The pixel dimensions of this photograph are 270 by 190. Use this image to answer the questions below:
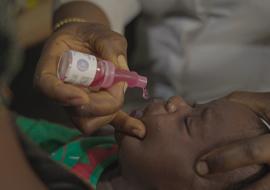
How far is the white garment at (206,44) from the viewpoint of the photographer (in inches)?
50.6

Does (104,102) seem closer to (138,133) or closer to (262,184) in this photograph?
(138,133)

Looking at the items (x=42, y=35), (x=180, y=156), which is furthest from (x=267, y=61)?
(x=42, y=35)

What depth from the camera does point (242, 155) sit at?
36.7 inches

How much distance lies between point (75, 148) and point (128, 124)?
0.35m

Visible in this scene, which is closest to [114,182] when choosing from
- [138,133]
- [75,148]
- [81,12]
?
[138,133]

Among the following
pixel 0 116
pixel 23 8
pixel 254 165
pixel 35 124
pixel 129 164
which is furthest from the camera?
pixel 23 8

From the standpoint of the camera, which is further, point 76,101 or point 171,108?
point 171,108

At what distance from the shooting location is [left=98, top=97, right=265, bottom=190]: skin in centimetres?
102

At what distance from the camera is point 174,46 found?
4.49 feet

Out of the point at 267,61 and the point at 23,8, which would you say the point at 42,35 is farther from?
the point at 267,61

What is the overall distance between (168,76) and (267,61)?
0.73 ft

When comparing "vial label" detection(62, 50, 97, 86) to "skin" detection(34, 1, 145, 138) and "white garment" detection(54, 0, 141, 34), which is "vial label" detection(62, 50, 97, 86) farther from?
"white garment" detection(54, 0, 141, 34)

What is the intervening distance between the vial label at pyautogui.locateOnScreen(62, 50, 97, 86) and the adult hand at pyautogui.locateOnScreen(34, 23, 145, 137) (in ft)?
0.04

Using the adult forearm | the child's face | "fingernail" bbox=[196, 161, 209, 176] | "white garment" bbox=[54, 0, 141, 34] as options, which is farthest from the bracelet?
"fingernail" bbox=[196, 161, 209, 176]
